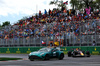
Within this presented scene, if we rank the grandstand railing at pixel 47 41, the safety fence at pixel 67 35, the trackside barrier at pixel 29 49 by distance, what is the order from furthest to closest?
1. the safety fence at pixel 67 35
2. the trackside barrier at pixel 29 49
3. the grandstand railing at pixel 47 41

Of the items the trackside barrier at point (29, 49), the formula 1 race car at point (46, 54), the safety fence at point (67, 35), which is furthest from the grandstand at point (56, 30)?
the formula 1 race car at point (46, 54)

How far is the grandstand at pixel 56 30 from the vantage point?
29.9 meters

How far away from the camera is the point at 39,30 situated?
117 ft

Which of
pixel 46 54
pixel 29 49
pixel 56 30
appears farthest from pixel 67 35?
pixel 46 54

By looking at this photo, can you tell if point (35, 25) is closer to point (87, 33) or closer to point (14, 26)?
point (14, 26)

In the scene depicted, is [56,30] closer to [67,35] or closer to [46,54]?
[67,35]

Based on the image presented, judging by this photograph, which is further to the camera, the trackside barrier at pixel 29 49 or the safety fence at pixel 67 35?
the safety fence at pixel 67 35

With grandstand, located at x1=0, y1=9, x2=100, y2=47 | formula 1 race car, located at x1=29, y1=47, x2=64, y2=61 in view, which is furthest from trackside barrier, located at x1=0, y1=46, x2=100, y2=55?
formula 1 race car, located at x1=29, y1=47, x2=64, y2=61

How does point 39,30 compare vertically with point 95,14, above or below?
below

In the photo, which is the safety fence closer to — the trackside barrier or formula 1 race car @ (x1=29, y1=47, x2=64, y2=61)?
the trackside barrier

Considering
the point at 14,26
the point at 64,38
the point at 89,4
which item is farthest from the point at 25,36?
the point at 89,4

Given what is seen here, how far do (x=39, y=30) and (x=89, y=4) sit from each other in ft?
72.1

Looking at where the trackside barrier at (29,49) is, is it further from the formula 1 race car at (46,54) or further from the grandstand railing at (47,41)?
the formula 1 race car at (46,54)

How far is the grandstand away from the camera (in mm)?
29875
